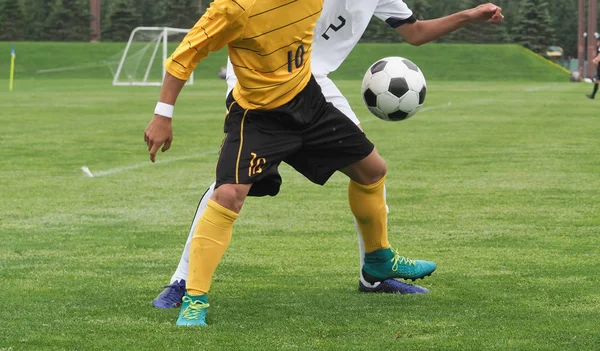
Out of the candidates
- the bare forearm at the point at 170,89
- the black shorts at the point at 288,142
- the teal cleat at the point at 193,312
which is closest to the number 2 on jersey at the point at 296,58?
the black shorts at the point at 288,142

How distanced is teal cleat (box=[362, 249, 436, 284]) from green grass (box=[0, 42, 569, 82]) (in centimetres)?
5146

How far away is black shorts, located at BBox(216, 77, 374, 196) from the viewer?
493 centimetres

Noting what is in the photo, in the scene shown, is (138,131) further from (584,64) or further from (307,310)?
(584,64)

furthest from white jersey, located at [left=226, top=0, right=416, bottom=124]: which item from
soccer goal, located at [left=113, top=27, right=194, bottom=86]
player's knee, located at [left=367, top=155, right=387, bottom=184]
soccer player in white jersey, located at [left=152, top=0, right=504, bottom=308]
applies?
soccer goal, located at [left=113, top=27, right=194, bottom=86]

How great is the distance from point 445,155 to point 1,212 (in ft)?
23.1

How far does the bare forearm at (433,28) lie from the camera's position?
580 cm

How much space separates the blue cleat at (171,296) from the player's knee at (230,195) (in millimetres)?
660

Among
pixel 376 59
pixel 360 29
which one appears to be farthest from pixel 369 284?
pixel 376 59

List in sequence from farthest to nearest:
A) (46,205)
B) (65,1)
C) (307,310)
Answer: (65,1)
(46,205)
(307,310)

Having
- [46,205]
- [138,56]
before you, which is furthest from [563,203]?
[138,56]

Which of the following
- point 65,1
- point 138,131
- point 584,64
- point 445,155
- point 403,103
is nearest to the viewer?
point 403,103

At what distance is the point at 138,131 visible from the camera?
18.5 metres

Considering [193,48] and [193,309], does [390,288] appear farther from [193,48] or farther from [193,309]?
[193,48]

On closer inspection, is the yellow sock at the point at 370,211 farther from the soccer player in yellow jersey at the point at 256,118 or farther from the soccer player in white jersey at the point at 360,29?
the soccer player in yellow jersey at the point at 256,118
